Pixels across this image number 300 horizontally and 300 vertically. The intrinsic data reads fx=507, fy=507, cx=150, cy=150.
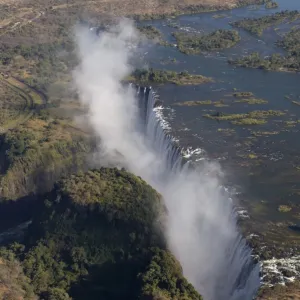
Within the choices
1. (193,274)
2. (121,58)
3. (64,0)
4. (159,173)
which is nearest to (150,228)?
(193,274)

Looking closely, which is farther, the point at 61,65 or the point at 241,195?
the point at 61,65

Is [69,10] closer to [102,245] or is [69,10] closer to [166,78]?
[166,78]

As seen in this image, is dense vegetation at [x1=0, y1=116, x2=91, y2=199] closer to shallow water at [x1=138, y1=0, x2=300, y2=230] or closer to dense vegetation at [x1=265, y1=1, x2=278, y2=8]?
shallow water at [x1=138, y1=0, x2=300, y2=230]

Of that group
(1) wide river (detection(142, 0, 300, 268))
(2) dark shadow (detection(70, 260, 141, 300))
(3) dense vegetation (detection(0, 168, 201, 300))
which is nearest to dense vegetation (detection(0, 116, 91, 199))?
(3) dense vegetation (detection(0, 168, 201, 300))

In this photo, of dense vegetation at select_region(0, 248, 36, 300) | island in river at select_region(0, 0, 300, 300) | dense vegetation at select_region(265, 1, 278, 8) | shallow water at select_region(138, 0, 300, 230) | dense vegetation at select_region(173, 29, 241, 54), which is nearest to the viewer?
dense vegetation at select_region(0, 248, 36, 300)

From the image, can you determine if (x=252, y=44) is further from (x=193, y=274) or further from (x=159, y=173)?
(x=193, y=274)
